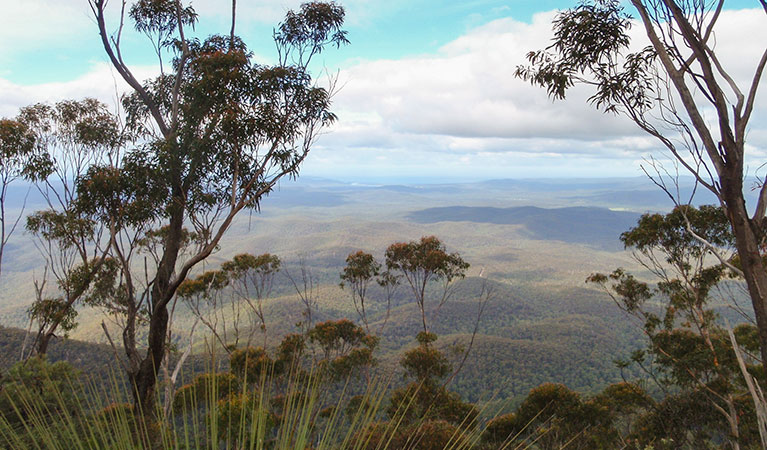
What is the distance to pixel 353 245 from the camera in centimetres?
11325

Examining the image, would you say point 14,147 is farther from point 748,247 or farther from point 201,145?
point 748,247

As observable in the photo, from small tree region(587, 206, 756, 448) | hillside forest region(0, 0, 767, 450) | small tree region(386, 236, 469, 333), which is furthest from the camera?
small tree region(386, 236, 469, 333)

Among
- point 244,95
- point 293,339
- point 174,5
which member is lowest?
point 293,339

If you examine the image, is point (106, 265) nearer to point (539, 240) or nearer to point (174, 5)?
point (174, 5)

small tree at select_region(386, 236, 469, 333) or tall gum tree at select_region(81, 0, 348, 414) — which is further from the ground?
tall gum tree at select_region(81, 0, 348, 414)

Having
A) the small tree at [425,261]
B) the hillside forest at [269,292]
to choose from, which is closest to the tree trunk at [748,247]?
the hillside forest at [269,292]

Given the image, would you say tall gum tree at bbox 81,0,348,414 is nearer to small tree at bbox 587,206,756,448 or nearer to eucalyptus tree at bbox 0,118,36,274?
eucalyptus tree at bbox 0,118,36,274

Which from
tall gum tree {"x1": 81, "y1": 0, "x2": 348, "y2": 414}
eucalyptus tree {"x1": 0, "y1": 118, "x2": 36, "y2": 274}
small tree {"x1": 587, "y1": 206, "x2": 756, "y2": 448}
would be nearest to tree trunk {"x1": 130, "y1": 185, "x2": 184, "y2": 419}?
tall gum tree {"x1": 81, "y1": 0, "x2": 348, "y2": 414}

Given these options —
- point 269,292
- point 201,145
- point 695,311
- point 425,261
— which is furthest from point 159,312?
point 695,311

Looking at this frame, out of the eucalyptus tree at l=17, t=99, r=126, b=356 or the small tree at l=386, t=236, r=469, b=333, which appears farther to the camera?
the small tree at l=386, t=236, r=469, b=333

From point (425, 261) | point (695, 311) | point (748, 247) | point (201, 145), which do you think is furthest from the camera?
point (425, 261)

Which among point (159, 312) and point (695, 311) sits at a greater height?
point (159, 312)

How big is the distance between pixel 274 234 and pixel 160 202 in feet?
445

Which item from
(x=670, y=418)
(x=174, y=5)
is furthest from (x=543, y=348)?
(x=174, y=5)
